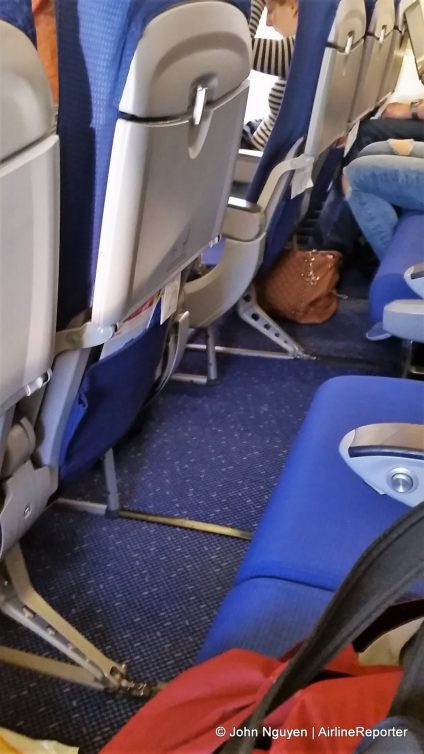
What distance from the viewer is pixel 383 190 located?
2352mm

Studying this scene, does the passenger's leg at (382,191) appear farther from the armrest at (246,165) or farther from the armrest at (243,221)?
the armrest at (243,221)

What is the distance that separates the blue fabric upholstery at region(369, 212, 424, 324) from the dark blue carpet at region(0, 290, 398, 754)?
36 cm

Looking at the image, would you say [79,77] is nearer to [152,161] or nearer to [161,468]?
[152,161]

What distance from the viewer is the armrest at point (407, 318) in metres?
1.47

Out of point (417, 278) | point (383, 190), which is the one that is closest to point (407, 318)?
point (417, 278)

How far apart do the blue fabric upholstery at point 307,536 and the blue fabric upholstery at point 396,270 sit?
0.70 meters

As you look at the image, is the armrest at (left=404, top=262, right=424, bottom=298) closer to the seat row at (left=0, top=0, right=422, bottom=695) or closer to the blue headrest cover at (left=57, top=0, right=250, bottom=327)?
the seat row at (left=0, top=0, right=422, bottom=695)

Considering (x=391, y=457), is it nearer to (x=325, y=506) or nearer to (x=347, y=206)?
(x=325, y=506)

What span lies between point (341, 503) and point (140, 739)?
45cm

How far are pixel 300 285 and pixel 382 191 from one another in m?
0.40

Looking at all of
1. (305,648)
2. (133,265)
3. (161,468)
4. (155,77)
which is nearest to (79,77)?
(155,77)

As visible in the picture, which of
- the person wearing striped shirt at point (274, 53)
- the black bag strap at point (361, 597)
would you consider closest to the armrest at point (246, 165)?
the person wearing striped shirt at point (274, 53)

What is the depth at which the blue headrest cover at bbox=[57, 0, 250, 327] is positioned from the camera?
74 cm

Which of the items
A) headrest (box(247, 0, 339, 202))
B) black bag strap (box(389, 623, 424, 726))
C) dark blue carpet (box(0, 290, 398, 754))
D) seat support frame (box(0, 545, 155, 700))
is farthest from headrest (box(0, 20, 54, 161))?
headrest (box(247, 0, 339, 202))
